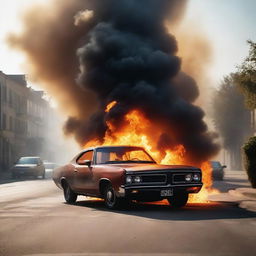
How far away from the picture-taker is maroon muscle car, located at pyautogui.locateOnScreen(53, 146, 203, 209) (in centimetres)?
1324

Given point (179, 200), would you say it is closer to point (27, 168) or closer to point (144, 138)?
point (144, 138)

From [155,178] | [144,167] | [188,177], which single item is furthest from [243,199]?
[144,167]

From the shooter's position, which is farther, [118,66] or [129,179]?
[118,66]

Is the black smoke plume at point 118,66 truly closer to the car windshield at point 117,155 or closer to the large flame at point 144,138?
the large flame at point 144,138

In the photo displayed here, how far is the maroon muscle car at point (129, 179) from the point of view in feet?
43.4

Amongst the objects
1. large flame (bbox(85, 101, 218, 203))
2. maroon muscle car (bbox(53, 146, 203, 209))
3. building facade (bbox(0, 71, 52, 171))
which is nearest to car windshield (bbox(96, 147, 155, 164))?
maroon muscle car (bbox(53, 146, 203, 209))

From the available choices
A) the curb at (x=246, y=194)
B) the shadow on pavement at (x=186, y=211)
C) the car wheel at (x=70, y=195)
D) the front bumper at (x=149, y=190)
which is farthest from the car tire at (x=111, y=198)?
the curb at (x=246, y=194)

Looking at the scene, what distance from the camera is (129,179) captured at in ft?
43.2

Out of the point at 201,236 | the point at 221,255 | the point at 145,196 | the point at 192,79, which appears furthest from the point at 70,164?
the point at 192,79

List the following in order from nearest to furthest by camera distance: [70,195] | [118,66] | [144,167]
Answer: [144,167]
[70,195]
[118,66]

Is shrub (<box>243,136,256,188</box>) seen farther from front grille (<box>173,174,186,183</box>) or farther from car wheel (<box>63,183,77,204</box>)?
car wheel (<box>63,183,77,204</box>)

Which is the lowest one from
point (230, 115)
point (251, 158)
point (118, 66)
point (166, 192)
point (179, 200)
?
point (179, 200)

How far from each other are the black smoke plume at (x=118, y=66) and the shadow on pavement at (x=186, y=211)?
5.47m

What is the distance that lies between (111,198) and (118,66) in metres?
10.4
